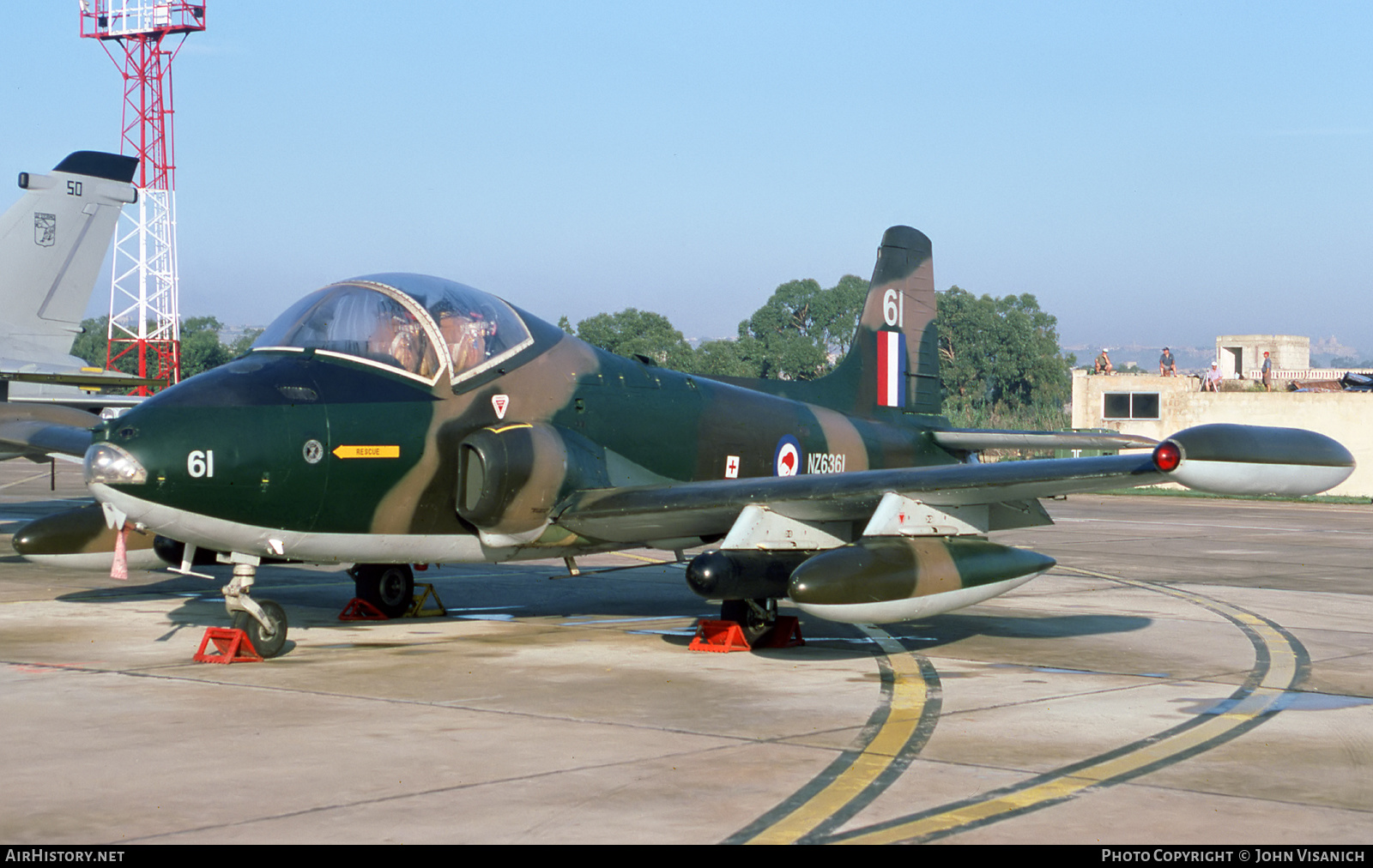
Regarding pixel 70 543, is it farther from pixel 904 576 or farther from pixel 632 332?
pixel 632 332

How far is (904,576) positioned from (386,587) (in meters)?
5.60

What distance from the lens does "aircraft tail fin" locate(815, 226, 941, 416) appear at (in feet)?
51.5

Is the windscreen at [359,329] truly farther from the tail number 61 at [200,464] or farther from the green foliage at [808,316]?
the green foliage at [808,316]

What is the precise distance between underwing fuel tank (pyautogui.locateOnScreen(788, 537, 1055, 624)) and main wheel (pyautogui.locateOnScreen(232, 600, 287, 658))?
4000mm

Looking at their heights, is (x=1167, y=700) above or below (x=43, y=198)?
below

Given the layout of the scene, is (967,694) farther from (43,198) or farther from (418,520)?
(43,198)

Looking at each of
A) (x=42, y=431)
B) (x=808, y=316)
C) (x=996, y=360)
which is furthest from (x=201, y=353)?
(x=42, y=431)

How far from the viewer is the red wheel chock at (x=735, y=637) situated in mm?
10953

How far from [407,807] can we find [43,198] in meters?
20.9

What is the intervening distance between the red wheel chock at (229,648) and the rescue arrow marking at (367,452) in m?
1.59

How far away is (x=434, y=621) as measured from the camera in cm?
1252

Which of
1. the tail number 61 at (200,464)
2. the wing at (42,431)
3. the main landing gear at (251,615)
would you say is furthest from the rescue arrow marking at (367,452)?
the wing at (42,431)

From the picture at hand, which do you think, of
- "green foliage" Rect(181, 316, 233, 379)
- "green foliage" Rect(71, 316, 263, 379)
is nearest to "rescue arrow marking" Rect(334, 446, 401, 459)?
"green foliage" Rect(71, 316, 263, 379)
